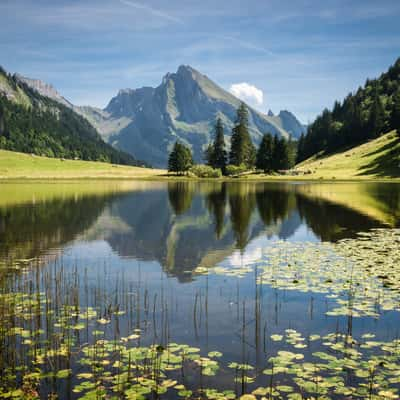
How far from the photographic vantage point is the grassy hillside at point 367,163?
14662 cm

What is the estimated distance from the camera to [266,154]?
17138 cm

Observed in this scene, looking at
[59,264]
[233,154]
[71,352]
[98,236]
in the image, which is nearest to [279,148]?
[233,154]

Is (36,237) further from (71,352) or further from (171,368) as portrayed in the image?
(171,368)

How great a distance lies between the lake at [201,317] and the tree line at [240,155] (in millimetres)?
138434

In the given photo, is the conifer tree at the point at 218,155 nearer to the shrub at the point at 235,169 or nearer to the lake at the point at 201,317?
the shrub at the point at 235,169

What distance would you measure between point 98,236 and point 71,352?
24.0 metres

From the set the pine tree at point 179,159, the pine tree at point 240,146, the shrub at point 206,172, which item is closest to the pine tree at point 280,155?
the pine tree at point 240,146

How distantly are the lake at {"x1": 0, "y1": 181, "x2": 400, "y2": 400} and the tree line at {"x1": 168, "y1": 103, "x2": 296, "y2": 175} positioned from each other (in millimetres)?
138434

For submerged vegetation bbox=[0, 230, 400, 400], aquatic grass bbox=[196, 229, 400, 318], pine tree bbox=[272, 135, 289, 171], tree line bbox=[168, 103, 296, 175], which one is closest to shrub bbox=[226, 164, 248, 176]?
tree line bbox=[168, 103, 296, 175]

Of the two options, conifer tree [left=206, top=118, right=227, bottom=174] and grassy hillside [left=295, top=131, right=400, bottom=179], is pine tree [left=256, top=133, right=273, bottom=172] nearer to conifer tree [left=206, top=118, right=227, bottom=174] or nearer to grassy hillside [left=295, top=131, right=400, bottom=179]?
conifer tree [left=206, top=118, right=227, bottom=174]

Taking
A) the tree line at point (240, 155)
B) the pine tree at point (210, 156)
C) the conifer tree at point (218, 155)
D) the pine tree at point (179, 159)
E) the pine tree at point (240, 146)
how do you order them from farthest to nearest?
the pine tree at point (210, 156)
the conifer tree at point (218, 155)
the pine tree at point (240, 146)
the pine tree at point (179, 159)
the tree line at point (240, 155)

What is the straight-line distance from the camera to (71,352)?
1289 centimetres

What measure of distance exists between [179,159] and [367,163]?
248ft

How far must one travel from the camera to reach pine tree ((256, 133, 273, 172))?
17038 centimetres
